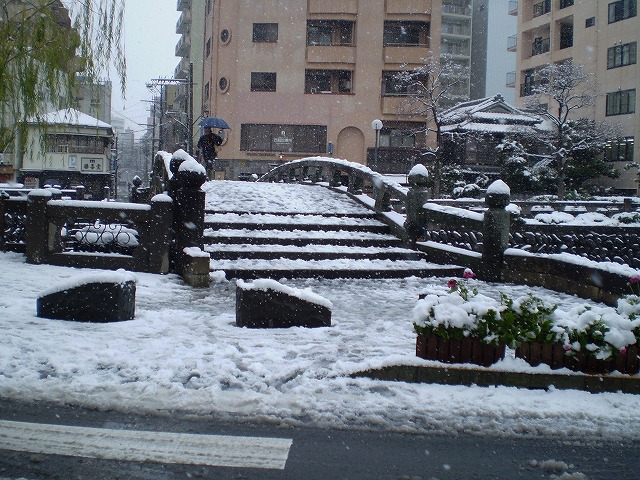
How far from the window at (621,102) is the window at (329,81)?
53.7 feet

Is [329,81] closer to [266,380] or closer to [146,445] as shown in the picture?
[266,380]

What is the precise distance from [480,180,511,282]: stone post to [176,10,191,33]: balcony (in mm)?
61624

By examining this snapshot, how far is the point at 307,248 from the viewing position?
43.8 ft

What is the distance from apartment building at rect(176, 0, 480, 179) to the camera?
143 ft

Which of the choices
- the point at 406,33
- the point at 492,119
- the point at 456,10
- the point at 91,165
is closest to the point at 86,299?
the point at 492,119

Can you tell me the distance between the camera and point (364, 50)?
143 ft

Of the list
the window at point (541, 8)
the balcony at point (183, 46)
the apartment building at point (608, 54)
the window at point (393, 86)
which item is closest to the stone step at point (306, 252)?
the apartment building at point (608, 54)

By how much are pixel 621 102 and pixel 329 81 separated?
60.8ft

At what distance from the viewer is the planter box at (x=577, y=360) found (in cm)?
579

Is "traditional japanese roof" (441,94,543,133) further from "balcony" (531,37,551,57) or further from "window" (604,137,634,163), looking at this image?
"balcony" (531,37,551,57)

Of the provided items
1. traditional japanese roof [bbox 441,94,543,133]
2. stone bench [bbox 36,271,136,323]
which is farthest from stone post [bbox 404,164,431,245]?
traditional japanese roof [bbox 441,94,543,133]

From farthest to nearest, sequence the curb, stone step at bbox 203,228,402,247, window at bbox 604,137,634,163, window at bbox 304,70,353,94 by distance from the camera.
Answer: window at bbox 304,70,353,94, window at bbox 604,137,634,163, stone step at bbox 203,228,402,247, the curb

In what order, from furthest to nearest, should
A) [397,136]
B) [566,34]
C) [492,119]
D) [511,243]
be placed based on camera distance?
[397,136]
[566,34]
[492,119]
[511,243]

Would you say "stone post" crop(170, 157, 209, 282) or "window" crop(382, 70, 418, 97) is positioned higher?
"window" crop(382, 70, 418, 97)
